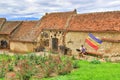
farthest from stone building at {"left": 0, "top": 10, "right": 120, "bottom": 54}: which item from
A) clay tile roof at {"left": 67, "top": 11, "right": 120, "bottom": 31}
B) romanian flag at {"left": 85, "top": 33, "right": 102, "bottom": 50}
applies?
romanian flag at {"left": 85, "top": 33, "right": 102, "bottom": 50}

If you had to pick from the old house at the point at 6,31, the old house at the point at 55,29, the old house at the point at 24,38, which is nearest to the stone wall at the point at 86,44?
the old house at the point at 55,29

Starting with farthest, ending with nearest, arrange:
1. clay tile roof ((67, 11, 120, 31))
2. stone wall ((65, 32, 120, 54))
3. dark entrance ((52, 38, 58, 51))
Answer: dark entrance ((52, 38, 58, 51)), clay tile roof ((67, 11, 120, 31)), stone wall ((65, 32, 120, 54))

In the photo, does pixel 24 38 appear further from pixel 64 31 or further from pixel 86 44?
pixel 86 44

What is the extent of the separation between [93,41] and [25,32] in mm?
13977

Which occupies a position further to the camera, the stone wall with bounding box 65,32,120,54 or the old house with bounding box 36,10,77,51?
the old house with bounding box 36,10,77,51

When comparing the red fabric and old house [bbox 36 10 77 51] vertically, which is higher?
old house [bbox 36 10 77 51]

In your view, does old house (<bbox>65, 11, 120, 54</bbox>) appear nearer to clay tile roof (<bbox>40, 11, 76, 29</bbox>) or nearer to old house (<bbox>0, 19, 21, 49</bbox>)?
clay tile roof (<bbox>40, 11, 76, 29</bbox>)

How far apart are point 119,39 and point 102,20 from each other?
459cm

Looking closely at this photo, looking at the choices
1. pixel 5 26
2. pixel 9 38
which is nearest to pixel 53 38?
pixel 9 38

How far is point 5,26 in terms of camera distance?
43.6 m

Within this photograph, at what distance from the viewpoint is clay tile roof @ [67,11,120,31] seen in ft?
92.9

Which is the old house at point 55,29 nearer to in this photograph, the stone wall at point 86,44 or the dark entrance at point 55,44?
the dark entrance at point 55,44

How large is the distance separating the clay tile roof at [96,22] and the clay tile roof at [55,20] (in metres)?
1.41

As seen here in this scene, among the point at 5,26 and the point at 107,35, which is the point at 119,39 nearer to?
the point at 107,35
